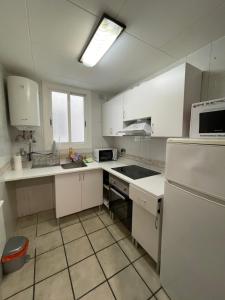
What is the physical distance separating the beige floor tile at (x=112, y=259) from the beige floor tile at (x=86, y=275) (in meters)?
0.06

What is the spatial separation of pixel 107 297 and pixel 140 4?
229 cm

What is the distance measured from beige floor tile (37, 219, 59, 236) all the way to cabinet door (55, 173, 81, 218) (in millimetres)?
184

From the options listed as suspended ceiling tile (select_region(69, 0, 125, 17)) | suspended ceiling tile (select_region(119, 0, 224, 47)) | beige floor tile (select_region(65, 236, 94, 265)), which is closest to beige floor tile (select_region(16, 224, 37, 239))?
beige floor tile (select_region(65, 236, 94, 265))

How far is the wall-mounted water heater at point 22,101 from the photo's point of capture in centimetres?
170

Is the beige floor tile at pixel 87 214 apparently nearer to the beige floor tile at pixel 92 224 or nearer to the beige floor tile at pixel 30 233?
the beige floor tile at pixel 92 224

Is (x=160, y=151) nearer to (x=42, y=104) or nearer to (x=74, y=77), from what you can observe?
(x=74, y=77)

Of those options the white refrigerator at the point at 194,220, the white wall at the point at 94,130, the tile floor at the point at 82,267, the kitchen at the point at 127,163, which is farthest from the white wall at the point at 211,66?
the tile floor at the point at 82,267

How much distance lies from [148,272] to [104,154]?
1773mm

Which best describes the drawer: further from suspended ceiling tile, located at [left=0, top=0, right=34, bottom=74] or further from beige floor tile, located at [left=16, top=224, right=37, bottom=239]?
suspended ceiling tile, located at [left=0, top=0, right=34, bottom=74]

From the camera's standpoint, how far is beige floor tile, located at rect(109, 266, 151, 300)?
1.12 m

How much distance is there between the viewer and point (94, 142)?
9.21ft

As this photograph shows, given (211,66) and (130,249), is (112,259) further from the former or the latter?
(211,66)

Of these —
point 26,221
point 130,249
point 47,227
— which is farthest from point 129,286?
point 26,221

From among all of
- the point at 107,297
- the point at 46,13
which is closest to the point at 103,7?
the point at 46,13
